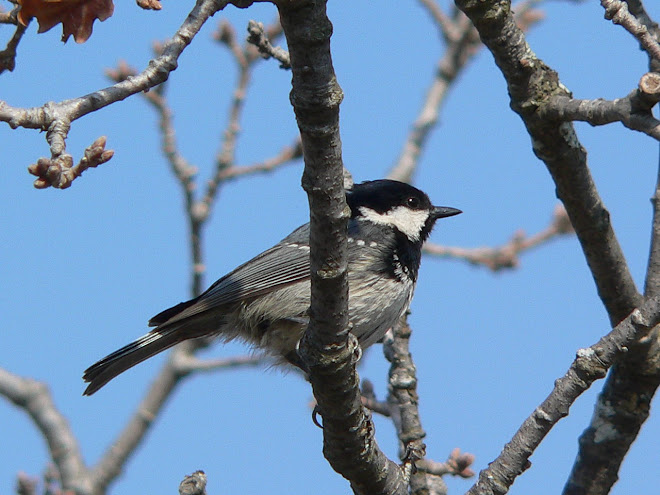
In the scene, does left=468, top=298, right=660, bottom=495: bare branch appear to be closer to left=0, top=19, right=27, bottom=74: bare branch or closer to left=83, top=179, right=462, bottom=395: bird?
left=83, top=179, right=462, bottom=395: bird

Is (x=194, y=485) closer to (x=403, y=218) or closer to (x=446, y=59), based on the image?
(x=403, y=218)

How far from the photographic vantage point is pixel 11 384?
5750 millimetres

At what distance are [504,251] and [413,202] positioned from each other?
2182 mm

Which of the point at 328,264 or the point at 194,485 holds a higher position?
the point at 328,264

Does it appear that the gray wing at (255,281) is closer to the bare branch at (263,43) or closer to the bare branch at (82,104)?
the bare branch at (263,43)

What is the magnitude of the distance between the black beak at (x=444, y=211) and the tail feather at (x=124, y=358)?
1666 mm

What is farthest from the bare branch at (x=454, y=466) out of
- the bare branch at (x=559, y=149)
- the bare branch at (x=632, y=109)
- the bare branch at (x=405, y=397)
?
the bare branch at (x=632, y=109)

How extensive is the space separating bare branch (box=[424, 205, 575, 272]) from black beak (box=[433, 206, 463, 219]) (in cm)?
179

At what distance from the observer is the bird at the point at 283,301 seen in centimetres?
446

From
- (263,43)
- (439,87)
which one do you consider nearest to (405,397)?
(263,43)

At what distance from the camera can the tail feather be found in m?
4.67

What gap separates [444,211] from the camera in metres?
5.41

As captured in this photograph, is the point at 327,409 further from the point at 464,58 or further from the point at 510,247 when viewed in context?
the point at 464,58

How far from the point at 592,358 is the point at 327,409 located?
0.95 m
